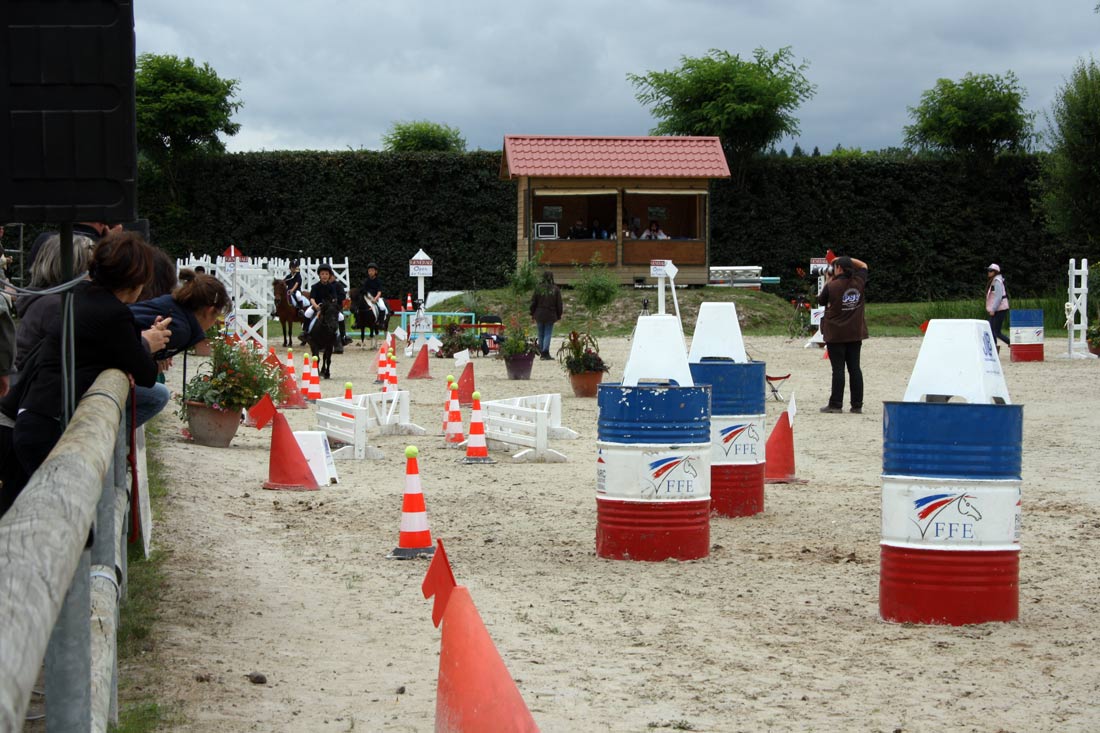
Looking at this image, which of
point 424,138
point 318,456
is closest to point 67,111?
point 318,456

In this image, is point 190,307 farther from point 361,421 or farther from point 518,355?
point 518,355

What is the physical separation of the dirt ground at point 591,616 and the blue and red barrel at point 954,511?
155 mm

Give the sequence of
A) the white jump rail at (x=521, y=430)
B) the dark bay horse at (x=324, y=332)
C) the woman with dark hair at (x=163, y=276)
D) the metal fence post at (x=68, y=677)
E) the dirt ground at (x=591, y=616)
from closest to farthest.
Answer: the metal fence post at (x=68, y=677)
the dirt ground at (x=591, y=616)
the woman with dark hair at (x=163, y=276)
the white jump rail at (x=521, y=430)
the dark bay horse at (x=324, y=332)

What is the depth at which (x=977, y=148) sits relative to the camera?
44.6 meters

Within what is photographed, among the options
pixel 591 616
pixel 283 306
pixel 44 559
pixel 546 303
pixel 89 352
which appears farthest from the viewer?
pixel 283 306

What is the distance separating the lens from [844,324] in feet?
51.1

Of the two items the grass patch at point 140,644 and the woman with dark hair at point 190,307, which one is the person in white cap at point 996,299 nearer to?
the woman with dark hair at point 190,307

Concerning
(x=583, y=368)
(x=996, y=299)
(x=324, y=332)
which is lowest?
(x=583, y=368)

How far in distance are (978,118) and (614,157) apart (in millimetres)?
13601

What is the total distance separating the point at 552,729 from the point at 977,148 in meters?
43.1

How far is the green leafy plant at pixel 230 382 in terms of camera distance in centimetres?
1285

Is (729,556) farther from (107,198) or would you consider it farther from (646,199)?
(646,199)

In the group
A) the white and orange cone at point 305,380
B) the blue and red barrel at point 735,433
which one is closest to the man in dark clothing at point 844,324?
the blue and red barrel at point 735,433

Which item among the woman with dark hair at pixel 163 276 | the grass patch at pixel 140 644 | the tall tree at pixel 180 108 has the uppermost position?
the tall tree at pixel 180 108
